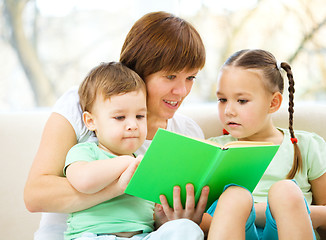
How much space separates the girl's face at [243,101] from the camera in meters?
1.85

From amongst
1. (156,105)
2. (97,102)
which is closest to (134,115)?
(97,102)

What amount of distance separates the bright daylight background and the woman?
3.58ft

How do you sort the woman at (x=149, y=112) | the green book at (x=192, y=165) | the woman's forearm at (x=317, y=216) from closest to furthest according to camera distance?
the green book at (x=192, y=165), the woman at (x=149, y=112), the woman's forearm at (x=317, y=216)

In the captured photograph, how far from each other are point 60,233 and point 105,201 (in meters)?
0.32

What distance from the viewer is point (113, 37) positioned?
121 inches

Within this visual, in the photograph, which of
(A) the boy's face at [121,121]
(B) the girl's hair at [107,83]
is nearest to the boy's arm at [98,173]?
(A) the boy's face at [121,121]

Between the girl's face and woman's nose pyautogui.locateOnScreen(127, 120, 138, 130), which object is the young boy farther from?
the girl's face

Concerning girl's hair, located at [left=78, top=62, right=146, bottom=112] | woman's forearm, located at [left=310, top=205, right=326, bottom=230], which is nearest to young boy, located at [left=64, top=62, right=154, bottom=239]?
girl's hair, located at [left=78, top=62, right=146, bottom=112]

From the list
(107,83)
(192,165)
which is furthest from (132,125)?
(192,165)

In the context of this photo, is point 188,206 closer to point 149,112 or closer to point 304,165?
point 149,112

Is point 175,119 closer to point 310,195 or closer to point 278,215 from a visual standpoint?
point 310,195

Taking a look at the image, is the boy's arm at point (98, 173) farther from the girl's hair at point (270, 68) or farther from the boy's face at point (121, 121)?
the girl's hair at point (270, 68)

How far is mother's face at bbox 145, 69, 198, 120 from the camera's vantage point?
1.77 metres

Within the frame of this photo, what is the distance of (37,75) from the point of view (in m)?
2.99
